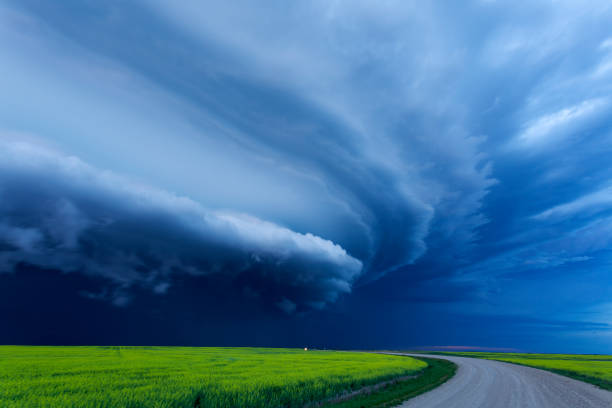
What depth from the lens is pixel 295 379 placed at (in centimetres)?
2392

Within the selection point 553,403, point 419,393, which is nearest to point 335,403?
point 419,393

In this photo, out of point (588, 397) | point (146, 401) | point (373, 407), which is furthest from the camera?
point (588, 397)

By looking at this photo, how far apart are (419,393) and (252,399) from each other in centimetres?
1247

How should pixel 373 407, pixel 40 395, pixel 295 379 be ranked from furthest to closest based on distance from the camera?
pixel 295 379 < pixel 373 407 < pixel 40 395

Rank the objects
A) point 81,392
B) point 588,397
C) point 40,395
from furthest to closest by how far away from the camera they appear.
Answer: point 588,397
point 81,392
point 40,395

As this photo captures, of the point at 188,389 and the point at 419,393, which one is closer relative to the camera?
the point at 188,389

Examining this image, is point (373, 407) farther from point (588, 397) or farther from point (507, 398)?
point (588, 397)

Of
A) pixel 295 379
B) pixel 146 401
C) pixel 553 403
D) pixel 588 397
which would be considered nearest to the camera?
pixel 146 401

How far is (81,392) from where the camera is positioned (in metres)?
16.8

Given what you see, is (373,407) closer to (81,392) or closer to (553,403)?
(553,403)

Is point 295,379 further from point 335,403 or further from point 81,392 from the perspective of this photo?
point 81,392

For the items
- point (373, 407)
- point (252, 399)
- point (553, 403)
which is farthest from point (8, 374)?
point (553, 403)

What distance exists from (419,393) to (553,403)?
302 inches

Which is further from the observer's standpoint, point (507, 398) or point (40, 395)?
point (507, 398)
